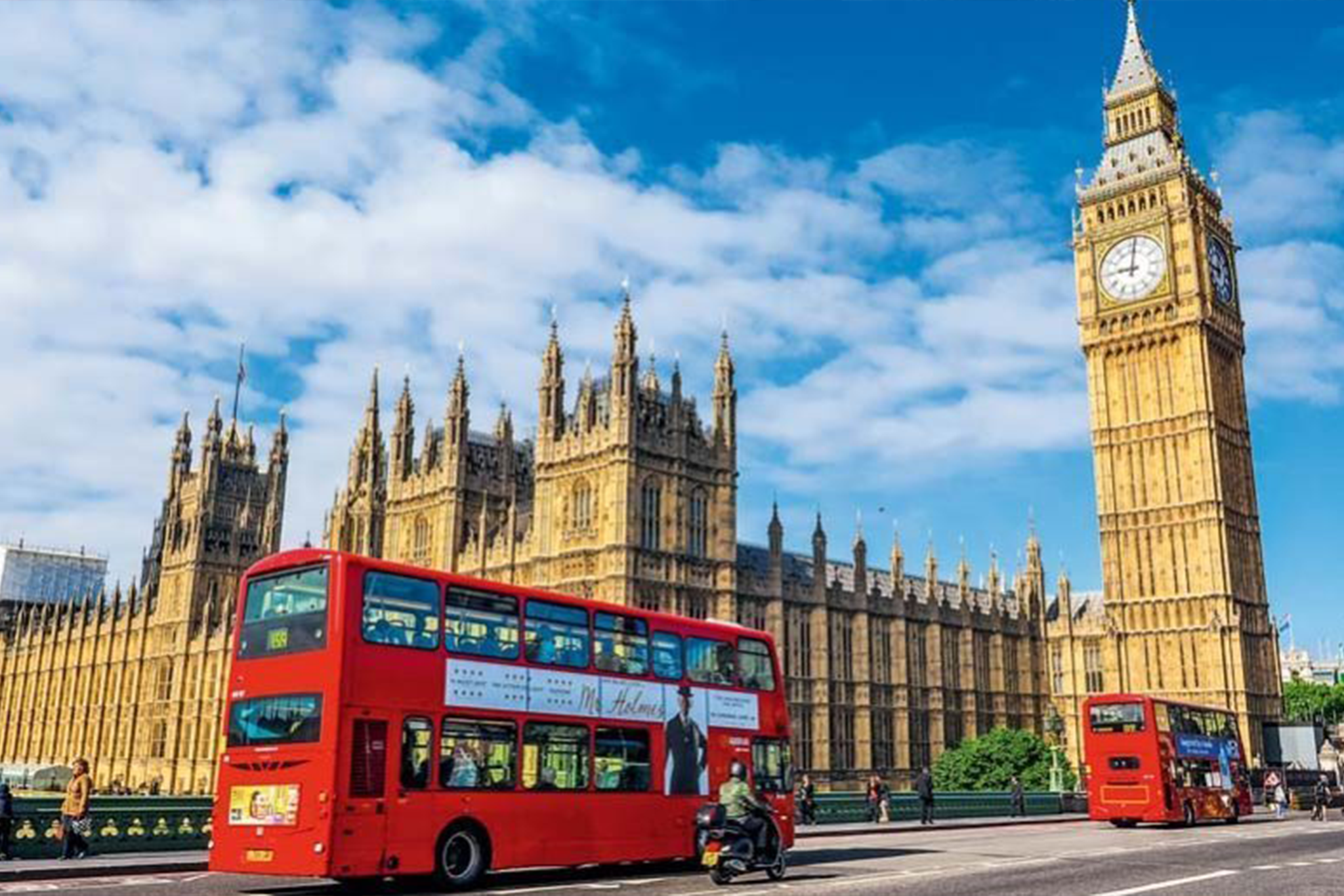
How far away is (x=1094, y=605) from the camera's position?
93125 millimetres

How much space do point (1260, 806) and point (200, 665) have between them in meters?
68.3

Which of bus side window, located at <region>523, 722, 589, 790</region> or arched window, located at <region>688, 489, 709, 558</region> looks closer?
bus side window, located at <region>523, 722, 589, 790</region>

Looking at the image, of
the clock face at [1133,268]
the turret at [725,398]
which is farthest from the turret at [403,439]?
the clock face at [1133,268]

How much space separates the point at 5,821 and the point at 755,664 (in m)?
14.2

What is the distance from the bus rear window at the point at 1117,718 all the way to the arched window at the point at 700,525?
24.1m

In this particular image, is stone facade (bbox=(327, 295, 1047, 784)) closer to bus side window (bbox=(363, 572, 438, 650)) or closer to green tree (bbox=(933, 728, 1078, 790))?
green tree (bbox=(933, 728, 1078, 790))

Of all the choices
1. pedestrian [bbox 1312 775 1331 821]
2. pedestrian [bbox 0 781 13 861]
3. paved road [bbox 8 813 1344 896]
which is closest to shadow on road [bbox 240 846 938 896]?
paved road [bbox 8 813 1344 896]

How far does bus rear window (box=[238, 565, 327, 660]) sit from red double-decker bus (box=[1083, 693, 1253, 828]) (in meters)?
27.2

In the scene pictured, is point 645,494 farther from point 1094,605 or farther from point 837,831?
point 1094,605

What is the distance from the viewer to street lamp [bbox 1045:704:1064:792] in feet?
195

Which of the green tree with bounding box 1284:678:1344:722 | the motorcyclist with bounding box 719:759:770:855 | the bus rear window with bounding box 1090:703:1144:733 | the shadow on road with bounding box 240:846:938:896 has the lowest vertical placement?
the shadow on road with bounding box 240:846:938:896

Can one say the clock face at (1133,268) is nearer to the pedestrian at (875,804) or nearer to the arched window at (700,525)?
the arched window at (700,525)

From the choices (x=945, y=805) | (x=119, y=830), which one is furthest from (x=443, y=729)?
(x=945, y=805)

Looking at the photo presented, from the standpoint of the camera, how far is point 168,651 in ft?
301
